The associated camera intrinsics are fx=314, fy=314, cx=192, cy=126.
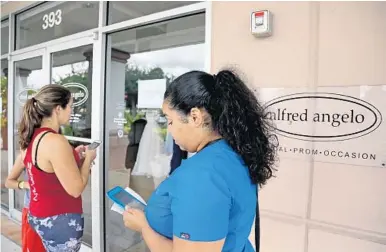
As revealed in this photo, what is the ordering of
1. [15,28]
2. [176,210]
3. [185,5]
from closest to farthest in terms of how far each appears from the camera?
[176,210] < [185,5] < [15,28]

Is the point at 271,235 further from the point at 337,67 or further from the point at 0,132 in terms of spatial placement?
the point at 0,132

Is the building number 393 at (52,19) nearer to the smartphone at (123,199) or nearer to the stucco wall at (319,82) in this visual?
the stucco wall at (319,82)

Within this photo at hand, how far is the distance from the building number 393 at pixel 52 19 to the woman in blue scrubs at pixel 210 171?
109 inches

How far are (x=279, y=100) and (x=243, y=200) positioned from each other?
0.97 meters

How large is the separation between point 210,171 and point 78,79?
8.32 ft

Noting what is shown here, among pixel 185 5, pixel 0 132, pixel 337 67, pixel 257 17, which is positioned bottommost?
pixel 0 132

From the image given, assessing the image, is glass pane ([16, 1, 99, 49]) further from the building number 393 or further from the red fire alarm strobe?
the red fire alarm strobe

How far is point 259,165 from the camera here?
90 cm

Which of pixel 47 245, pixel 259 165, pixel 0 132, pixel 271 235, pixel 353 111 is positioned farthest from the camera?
Answer: pixel 0 132

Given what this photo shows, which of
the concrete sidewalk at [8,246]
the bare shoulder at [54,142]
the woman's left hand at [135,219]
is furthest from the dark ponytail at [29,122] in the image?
the concrete sidewalk at [8,246]

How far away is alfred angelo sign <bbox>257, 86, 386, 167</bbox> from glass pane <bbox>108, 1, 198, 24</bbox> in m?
1.01

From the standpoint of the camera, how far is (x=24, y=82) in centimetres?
381

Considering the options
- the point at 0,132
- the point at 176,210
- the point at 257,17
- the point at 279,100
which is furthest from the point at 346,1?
the point at 0,132

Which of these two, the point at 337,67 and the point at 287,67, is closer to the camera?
the point at 337,67
